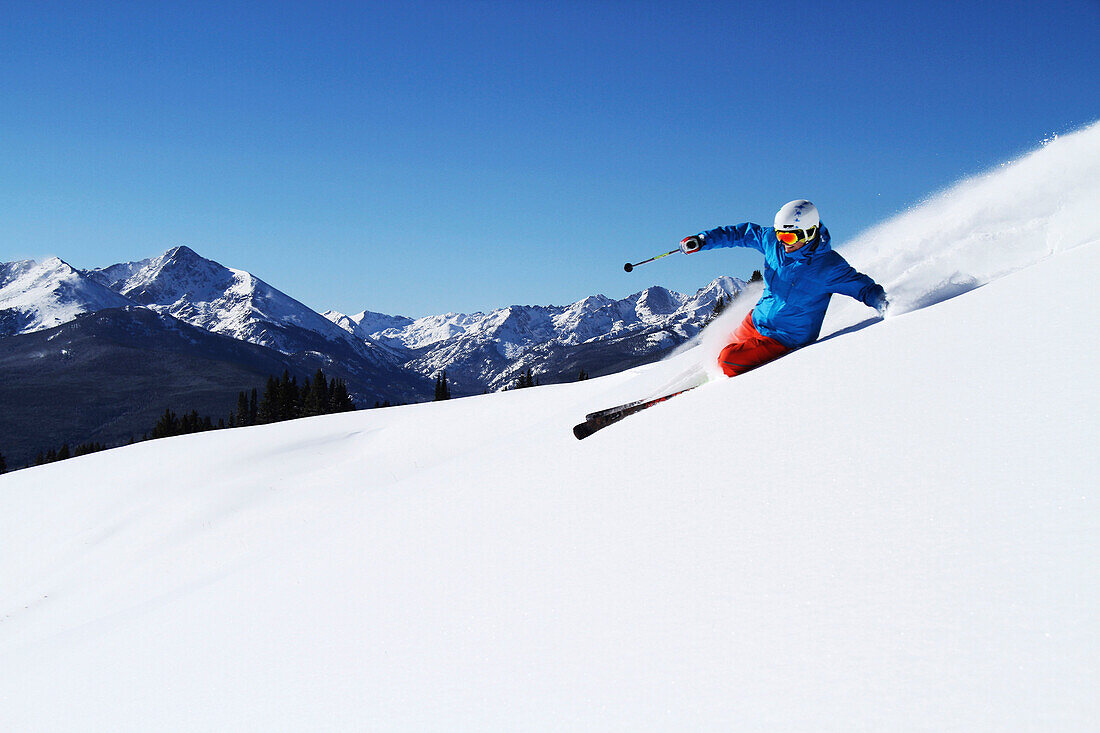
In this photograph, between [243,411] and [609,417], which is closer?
[609,417]

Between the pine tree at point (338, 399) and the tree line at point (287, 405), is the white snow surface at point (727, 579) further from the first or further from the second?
the pine tree at point (338, 399)

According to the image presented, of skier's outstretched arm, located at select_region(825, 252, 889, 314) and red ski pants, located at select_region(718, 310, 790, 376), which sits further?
red ski pants, located at select_region(718, 310, 790, 376)

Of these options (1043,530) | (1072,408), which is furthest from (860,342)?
(1043,530)

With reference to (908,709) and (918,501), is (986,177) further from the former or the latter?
(908,709)

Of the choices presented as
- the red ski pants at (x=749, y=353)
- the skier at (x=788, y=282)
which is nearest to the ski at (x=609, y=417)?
the red ski pants at (x=749, y=353)

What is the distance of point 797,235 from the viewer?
7.62m

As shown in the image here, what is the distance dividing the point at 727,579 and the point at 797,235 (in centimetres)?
573

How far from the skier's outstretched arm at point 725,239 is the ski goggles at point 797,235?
0.64 meters

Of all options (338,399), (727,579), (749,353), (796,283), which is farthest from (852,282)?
(338,399)

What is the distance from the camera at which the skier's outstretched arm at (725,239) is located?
8383mm

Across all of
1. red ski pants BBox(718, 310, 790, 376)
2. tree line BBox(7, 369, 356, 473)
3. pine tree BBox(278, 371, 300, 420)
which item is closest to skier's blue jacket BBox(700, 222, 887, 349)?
red ski pants BBox(718, 310, 790, 376)

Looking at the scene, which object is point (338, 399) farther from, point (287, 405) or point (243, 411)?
point (243, 411)

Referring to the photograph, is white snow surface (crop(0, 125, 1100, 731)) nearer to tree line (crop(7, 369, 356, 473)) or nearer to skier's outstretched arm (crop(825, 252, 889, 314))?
skier's outstretched arm (crop(825, 252, 889, 314))

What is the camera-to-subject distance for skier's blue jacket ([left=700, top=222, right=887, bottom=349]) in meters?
7.64
